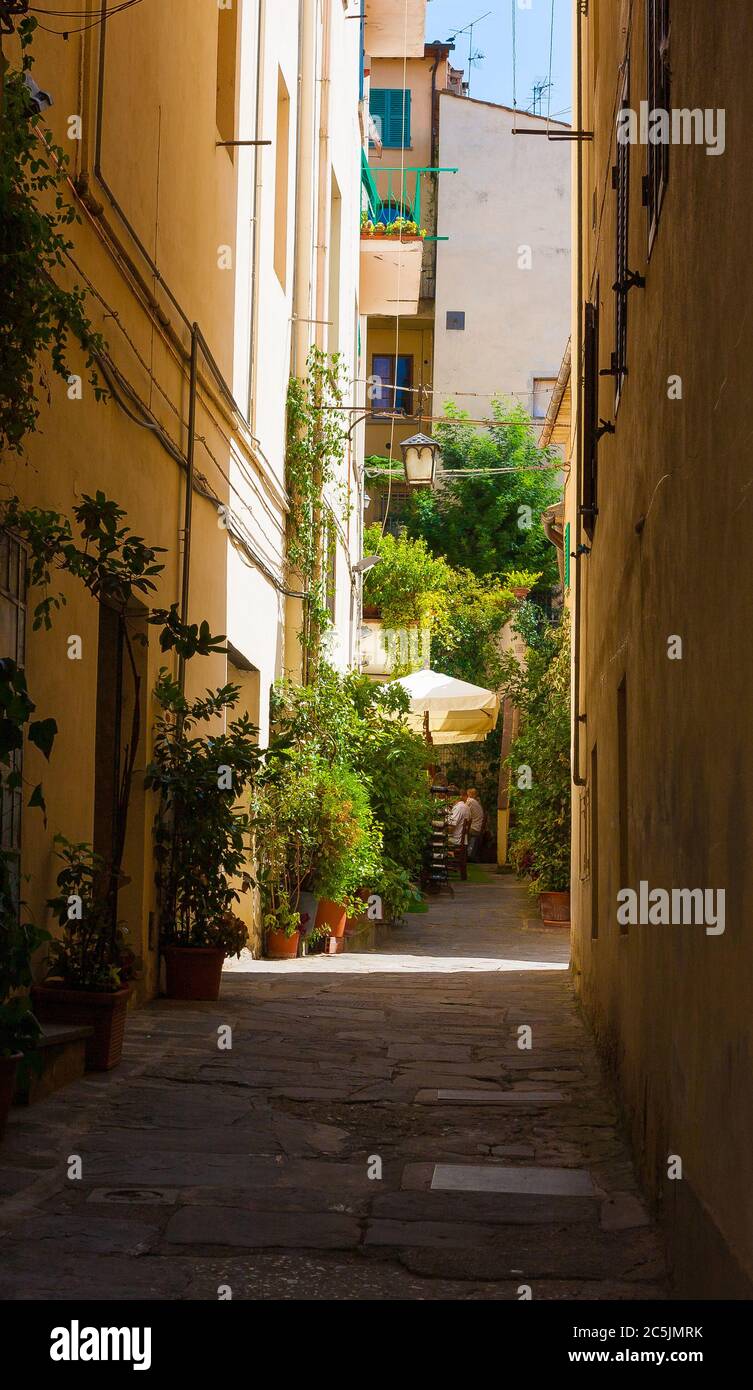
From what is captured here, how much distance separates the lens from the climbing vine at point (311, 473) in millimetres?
14523

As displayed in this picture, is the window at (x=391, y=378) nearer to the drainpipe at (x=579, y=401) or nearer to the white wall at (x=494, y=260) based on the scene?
the white wall at (x=494, y=260)

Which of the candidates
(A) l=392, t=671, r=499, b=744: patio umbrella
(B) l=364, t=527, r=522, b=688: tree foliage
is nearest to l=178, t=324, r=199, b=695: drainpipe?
(A) l=392, t=671, r=499, b=744: patio umbrella

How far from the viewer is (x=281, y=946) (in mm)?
12977

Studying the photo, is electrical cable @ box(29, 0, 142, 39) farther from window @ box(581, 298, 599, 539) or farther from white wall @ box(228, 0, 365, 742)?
white wall @ box(228, 0, 365, 742)

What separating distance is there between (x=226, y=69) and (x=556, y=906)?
29.4 ft

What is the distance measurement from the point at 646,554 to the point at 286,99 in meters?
10.7

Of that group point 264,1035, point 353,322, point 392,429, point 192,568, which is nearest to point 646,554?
point 264,1035

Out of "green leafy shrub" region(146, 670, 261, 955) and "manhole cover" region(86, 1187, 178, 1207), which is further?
"green leafy shrub" region(146, 670, 261, 955)

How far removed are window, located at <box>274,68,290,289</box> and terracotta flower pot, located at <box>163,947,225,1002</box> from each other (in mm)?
7096

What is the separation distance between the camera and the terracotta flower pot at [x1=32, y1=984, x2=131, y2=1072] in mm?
6453

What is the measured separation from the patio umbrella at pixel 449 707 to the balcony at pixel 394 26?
9784 mm

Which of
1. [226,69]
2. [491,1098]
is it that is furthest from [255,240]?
[491,1098]

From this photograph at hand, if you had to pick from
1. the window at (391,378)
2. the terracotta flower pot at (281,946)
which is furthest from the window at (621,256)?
the window at (391,378)
